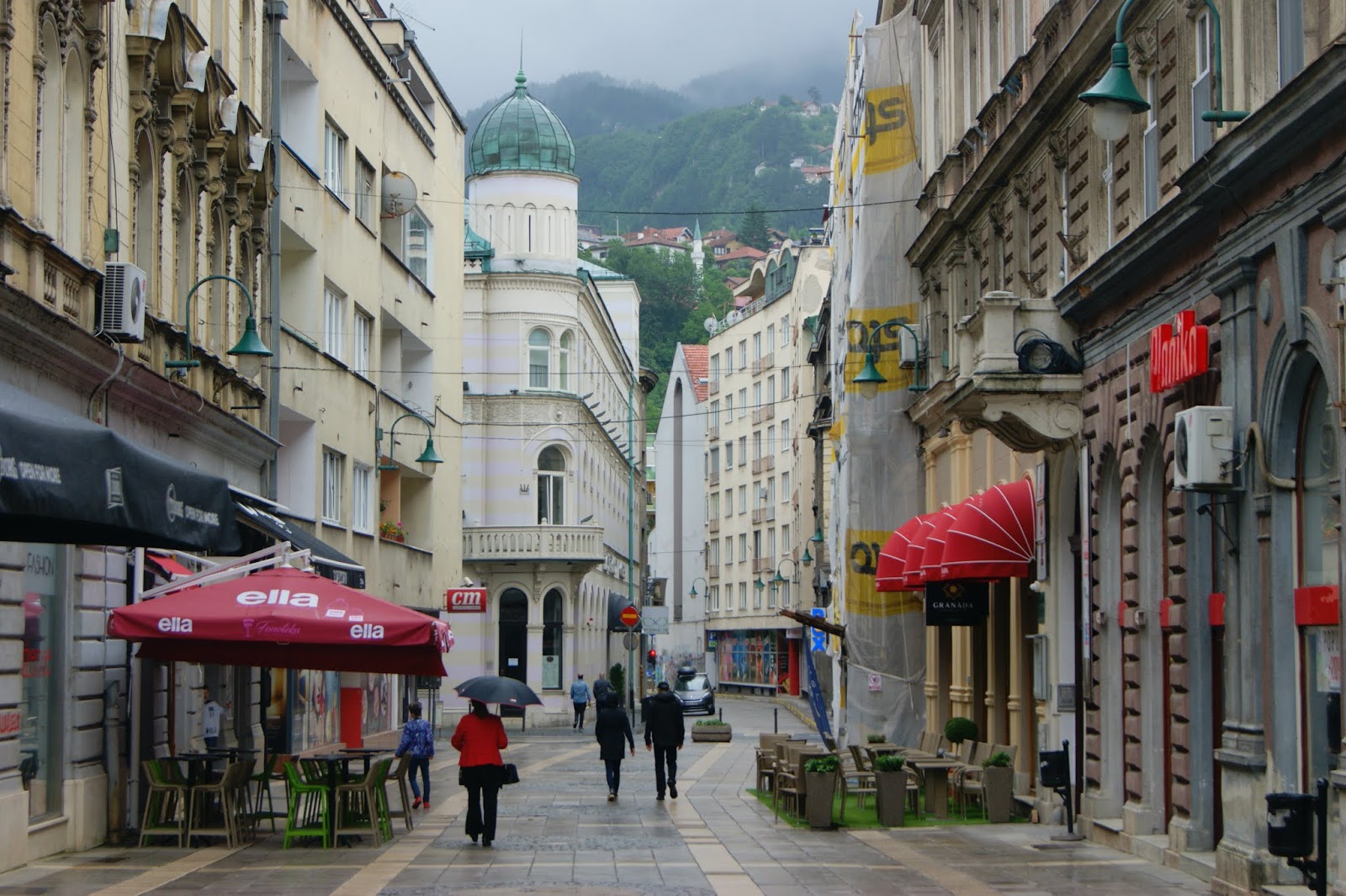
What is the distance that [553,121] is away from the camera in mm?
61812

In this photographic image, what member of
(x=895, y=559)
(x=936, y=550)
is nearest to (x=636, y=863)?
(x=936, y=550)

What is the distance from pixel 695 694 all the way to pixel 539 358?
55.1ft

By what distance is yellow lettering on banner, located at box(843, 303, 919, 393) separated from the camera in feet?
107

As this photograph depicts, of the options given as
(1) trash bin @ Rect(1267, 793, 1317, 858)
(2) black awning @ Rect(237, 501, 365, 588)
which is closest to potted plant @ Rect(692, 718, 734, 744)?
(2) black awning @ Rect(237, 501, 365, 588)

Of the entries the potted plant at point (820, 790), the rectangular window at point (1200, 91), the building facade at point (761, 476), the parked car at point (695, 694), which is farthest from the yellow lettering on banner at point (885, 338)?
the building facade at point (761, 476)

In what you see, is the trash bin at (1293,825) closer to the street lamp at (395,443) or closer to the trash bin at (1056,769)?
the trash bin at (1056,769)

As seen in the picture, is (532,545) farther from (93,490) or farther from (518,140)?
(93,490)

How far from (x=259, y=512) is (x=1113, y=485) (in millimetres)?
9979

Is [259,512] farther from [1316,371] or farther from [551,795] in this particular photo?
[1316,371]

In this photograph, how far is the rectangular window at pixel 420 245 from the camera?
43.2 meters

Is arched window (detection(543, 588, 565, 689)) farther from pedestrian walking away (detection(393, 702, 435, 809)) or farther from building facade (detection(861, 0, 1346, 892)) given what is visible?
pedestrian walking away (detection(393, 702, 435, 809))

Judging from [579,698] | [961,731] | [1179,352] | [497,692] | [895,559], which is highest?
[1179,352]

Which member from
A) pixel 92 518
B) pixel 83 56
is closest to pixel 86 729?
pixel 83 56

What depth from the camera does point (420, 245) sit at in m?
44.0
